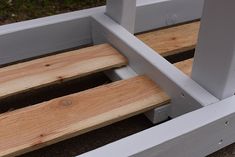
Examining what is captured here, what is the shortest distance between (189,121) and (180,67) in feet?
1.02

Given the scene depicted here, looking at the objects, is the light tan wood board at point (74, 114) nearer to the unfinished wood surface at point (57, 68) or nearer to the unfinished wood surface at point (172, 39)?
the unfinished wood surface at point (57, 68)

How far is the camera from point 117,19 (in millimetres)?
1328

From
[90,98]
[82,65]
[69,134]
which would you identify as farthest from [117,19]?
[69,134]

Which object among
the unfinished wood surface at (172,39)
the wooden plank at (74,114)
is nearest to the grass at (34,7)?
the unfinished wood surface at (172,39)

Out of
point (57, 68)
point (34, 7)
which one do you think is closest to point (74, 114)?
point (57, 68)

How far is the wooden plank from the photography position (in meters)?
0.92

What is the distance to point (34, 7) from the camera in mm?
1727

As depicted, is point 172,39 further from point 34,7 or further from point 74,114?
point 34,7

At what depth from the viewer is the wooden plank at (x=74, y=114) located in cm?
92

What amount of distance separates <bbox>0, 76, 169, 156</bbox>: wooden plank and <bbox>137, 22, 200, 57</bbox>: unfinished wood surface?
215 mm

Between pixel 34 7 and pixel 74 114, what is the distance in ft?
2.85

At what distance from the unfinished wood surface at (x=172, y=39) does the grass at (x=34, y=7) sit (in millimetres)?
481

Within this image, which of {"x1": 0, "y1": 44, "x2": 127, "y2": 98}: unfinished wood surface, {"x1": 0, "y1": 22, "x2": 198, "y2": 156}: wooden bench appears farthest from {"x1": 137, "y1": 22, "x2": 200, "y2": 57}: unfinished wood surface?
{"x1": 0, "y1": 44, "x2": 127, "y2": 98}: unfinished wood surface

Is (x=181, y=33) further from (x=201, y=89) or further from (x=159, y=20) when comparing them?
(x=201, y=89)
